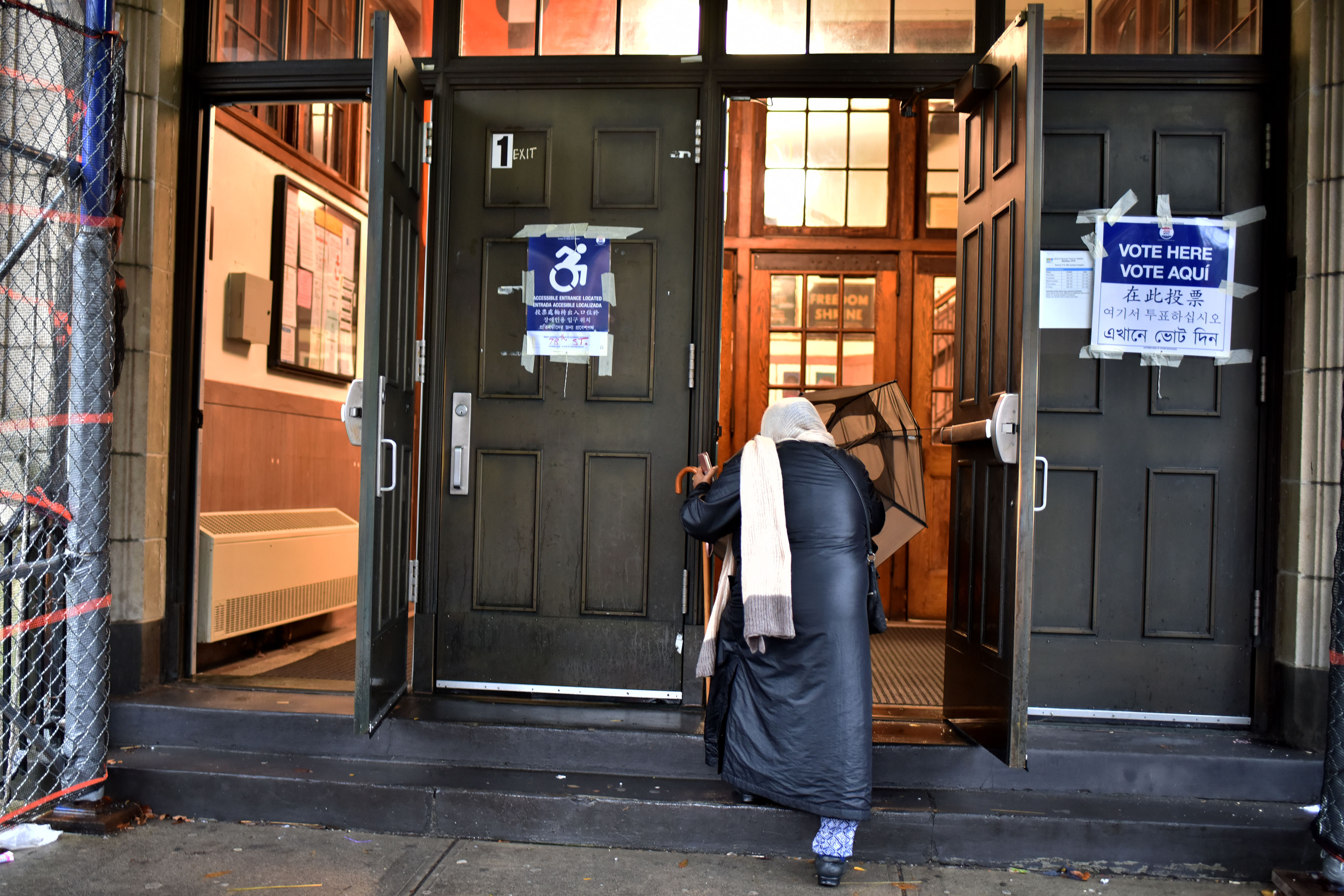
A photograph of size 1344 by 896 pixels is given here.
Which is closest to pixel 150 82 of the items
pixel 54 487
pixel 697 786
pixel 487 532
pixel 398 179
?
pixel 398 179

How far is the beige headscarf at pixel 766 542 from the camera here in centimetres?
286

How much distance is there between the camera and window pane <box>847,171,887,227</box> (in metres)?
6.43

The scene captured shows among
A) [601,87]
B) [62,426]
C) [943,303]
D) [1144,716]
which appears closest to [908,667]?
[1144,716]

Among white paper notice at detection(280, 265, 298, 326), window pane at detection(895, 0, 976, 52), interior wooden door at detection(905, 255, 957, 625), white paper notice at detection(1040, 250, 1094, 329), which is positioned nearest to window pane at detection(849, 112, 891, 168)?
interior wooden door at detection(905, 255, 957, 625)

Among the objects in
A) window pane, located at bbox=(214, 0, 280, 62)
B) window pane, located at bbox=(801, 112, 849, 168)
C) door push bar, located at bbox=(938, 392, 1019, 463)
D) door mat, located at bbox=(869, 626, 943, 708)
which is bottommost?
door mat, located at bbox=(869, 626, 943, 708)

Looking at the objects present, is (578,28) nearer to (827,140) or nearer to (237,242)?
(237,242)

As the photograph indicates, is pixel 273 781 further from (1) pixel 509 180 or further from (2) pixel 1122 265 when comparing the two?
(2) pixel 1122 265

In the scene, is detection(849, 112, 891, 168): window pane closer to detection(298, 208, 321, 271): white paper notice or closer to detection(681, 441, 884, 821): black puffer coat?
detection(298, 208, 321, 271): white paper notice

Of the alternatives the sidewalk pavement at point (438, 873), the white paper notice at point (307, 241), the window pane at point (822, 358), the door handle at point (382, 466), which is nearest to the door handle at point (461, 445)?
the door handle at point (382, 466)

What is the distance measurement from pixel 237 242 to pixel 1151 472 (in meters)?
4.52

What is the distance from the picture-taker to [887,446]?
11.2ft

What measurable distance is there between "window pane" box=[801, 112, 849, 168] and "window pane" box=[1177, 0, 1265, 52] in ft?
9.34

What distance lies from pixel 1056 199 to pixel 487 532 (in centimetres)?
264

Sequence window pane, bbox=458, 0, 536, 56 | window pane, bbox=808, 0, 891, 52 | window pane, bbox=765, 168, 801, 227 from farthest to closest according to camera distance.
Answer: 1. window pane, bbox=765, 168, 801, 227
2. window pane, bbox=458, 0, 536, 56
3. window pane, bbox=808, 0, 891, 52
